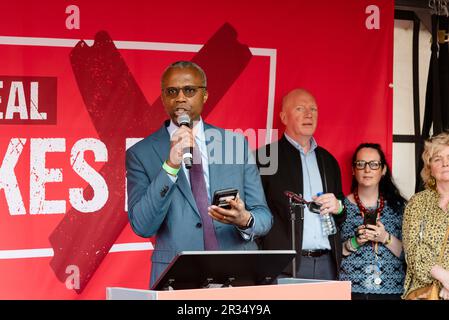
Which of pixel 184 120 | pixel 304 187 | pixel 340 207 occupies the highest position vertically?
pixel 184 120

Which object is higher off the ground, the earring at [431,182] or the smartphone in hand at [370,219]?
the earring at [431,182]

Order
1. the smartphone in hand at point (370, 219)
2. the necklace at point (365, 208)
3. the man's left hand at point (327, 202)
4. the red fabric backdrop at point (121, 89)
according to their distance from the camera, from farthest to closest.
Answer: the necklace at point (365, 208), the smartphone in hand at point (370, 219), the man's left hand at point (327, 202), the red fabric backdrop at point (121, 89)

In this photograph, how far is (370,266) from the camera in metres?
5.32

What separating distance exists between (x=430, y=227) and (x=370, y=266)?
54 cm

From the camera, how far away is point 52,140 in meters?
4.92

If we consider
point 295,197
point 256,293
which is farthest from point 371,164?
point 256,293

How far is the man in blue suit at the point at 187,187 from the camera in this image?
379 cm

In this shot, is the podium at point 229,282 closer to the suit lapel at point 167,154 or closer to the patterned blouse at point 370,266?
the suit lapel at point 167,154

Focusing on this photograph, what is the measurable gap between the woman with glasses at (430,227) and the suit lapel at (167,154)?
65.6 inches

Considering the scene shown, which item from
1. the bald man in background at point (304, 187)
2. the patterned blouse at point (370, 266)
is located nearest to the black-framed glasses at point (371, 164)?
the bald man in background at point (304, 187)

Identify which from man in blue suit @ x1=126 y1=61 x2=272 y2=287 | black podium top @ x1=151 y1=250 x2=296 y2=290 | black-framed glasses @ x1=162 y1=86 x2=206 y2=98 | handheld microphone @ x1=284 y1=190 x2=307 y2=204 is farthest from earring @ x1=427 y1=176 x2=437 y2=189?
black podium top @ x1=151 y1=250 x2=296 y2=290

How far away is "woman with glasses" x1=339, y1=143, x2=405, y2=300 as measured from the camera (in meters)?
5.29

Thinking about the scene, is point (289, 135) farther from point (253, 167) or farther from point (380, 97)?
point (253, 167)

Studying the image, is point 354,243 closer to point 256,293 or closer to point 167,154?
point 167,154
